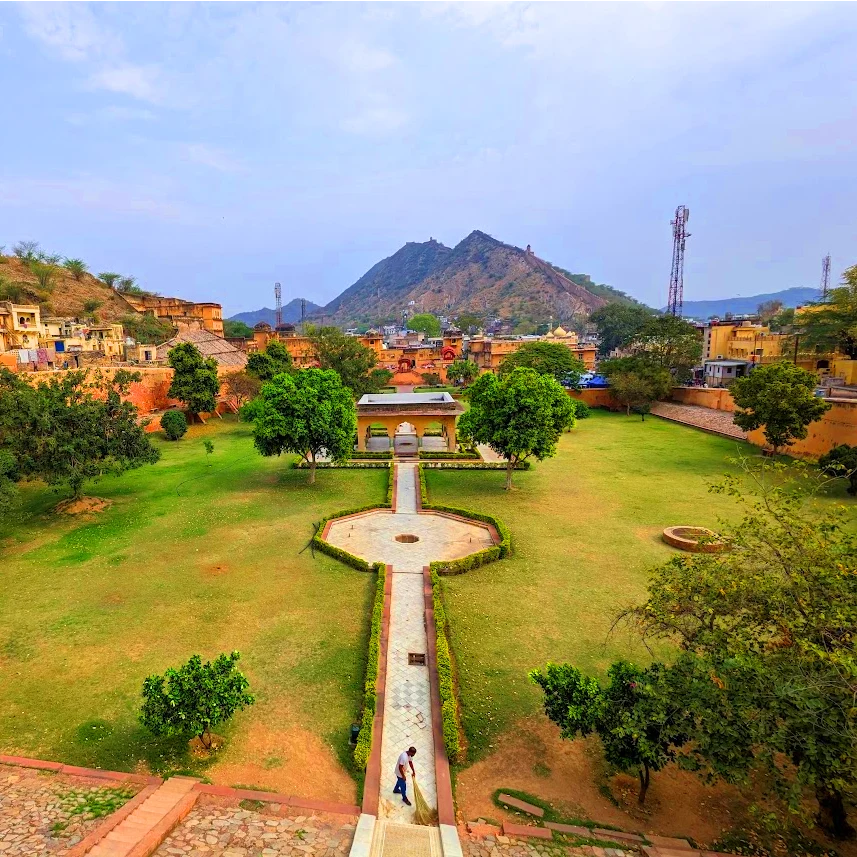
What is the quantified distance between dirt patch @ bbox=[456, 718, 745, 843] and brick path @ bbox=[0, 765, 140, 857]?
541 centimetres

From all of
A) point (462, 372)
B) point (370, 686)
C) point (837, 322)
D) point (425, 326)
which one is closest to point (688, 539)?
point (370, 686)

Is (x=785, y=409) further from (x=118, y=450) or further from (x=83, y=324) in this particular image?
(x=83, y=324)

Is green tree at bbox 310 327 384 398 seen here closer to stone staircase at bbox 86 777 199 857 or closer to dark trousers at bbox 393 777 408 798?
stone staircase at bbox 86 777 199 857

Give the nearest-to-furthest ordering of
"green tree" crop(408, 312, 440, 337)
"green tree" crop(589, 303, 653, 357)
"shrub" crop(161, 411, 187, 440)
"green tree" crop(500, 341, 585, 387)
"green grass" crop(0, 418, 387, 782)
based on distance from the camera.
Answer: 1. "green grass" crop(0, 418, 387, 782)
2. "shrub" crop(161, 411, 187, 440)
3. "green tree" crop(500, 341, 585, 387)
4. "green tree" crop(589, 303, 653, 357)
5. "green tree" crop(408, 312, 440, 337)

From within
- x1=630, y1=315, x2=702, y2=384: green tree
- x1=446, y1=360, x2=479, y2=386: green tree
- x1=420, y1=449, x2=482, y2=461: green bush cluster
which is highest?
x1=630, y1=315, x2=702, y2=384: green tree

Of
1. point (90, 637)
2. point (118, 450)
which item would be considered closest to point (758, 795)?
point (90, 637)

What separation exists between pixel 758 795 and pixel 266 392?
21401 mm

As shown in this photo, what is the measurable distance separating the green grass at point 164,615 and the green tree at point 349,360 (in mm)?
21375

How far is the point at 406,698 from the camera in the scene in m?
10.4

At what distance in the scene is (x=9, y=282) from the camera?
180ft

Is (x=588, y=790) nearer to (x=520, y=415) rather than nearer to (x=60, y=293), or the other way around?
(x=520, y=415)

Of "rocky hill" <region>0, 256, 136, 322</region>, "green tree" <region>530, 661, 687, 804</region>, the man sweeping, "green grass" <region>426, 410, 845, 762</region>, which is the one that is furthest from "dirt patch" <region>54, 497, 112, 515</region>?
"rocky hill" <region>0, 256, 136, 322</region>

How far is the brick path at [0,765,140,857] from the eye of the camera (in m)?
6.83

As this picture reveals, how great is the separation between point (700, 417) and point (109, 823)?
4076 cm
